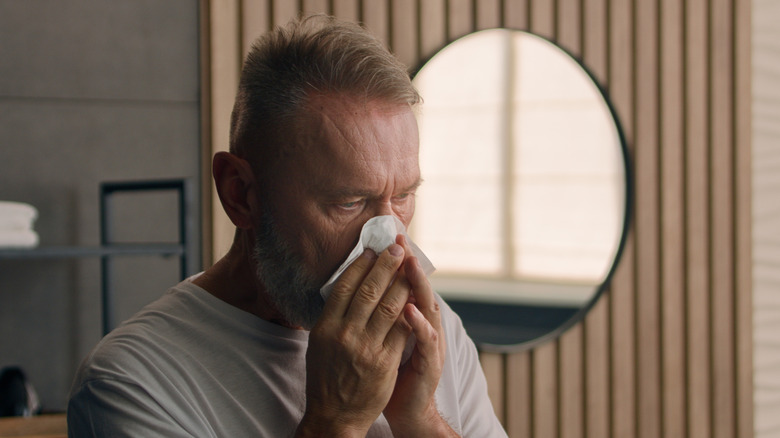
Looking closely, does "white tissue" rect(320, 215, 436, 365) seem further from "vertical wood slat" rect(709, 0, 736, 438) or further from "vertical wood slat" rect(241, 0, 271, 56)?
"vertical wood slat" rect(709, 0, 736, 438)

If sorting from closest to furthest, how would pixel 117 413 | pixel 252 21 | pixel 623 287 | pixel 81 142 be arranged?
pixel 117 413
pixel 81 142
pixel 252 21
pixel 623 287

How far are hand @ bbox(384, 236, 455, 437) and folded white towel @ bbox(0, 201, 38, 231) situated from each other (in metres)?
0.95

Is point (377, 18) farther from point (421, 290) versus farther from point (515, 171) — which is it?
point (421, 290)

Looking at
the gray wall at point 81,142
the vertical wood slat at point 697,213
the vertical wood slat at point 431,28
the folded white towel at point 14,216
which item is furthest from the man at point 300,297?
the vertical wood slat at point 697,213

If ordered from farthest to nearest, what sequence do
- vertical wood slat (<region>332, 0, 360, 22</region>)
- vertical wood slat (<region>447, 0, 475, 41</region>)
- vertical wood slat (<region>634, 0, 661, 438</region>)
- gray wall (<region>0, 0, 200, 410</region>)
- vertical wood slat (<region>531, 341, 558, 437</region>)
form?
vertical wood slat (<region>634, 0, 661, 438</region>) → vertical wood slat (<region>531, 341, 558, 437</region>) → vertical wood slat (<region>447, 0, 475, 41</region>) → vertical wood slat (<region>332, 0, 360, 22</region>) → gray wall (<region>0, 0, 200, 410</region>)

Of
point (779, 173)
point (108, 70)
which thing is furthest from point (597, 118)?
point (108, 70)

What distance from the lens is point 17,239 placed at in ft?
5.03

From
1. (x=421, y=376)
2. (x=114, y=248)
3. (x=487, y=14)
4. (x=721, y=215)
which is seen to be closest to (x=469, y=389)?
(x=421, y=376)

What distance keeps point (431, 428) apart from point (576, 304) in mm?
1390

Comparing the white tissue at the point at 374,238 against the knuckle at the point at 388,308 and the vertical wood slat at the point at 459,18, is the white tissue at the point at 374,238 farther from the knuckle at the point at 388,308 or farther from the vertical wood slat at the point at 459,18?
the vertical wood slat at the point at 459,18

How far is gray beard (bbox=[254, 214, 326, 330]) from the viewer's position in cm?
105

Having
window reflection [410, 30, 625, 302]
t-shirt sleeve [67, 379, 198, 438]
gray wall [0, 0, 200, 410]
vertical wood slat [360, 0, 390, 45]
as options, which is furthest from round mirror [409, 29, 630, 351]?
t-shirt sleeve [67, 379, 198, 438]

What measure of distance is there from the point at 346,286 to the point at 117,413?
0.33m

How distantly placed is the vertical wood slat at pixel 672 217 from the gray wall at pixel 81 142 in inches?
60.2
